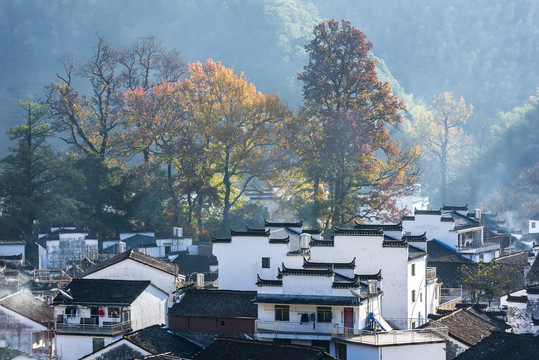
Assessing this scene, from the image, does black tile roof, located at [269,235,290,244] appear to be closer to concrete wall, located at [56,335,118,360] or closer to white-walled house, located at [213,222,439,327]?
white-walled house, located at [213,222,439,327]

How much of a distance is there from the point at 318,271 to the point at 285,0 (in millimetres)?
127612

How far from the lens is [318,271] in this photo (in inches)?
1935

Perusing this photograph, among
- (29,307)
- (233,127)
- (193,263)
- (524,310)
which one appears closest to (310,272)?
(524,310)

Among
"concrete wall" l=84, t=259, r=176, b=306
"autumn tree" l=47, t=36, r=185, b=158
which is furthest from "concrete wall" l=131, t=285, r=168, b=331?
"autumn tree" l=47, t=36, r=185, b=158

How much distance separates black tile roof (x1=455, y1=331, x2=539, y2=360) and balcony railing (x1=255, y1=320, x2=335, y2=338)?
6.97m

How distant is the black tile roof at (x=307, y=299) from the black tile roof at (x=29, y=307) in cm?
1280

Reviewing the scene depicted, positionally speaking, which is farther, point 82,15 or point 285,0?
point 82,15

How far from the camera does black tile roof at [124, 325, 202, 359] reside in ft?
157

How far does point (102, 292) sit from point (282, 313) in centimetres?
1021

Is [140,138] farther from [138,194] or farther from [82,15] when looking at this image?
[82,15]

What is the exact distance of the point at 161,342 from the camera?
48719 millimetres

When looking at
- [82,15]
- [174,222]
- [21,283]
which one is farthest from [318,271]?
[82,15]

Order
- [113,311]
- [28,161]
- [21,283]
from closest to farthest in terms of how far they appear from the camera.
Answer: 1. [113,311]
2. [21,283]
3. [28,161]

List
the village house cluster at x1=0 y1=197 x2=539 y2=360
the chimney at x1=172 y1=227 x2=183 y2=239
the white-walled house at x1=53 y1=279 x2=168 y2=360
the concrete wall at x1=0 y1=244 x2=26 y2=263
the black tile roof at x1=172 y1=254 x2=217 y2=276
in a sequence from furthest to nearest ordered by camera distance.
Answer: the chimney at x1=172 y1=227 x2=183 y2=239, the concrete wall at x1=0 y1=244 x2=26 y2=263, the black tile roof at x1=172 y1=254 x2=217 y2=276, the white-walled house at x1=53 y1=279 x2=168 y2=360, the village house cluster at x1=0 y1=197 x2=539 y2=360
